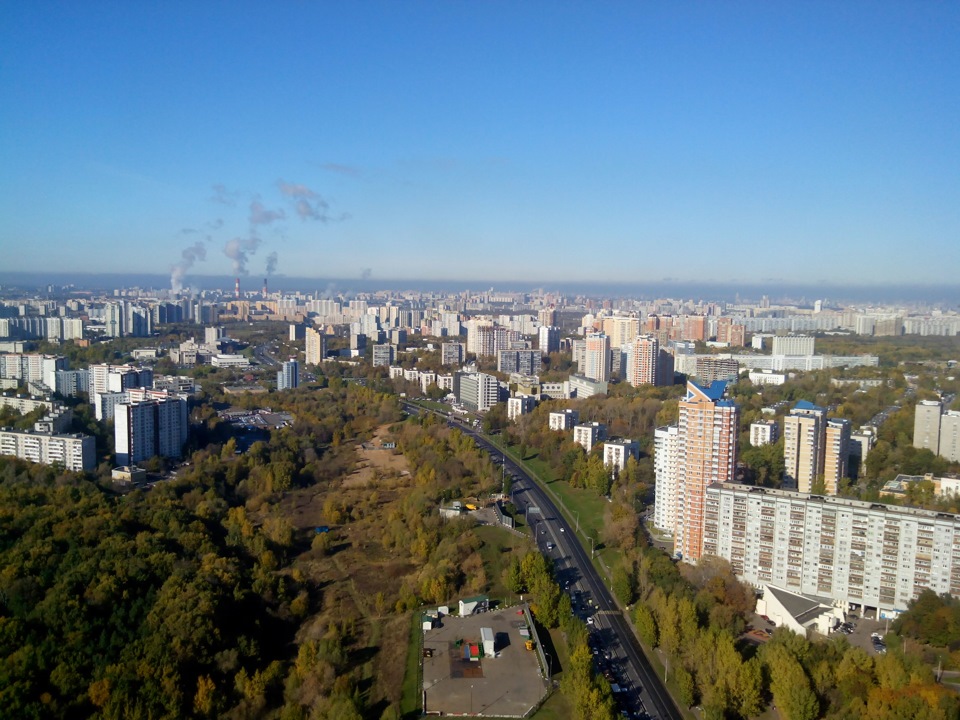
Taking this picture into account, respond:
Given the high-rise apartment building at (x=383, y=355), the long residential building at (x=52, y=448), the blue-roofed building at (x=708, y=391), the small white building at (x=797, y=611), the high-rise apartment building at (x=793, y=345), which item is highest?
the blue-roofed building at (x=708, y=391)

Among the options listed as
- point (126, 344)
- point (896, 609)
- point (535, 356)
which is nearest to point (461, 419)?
point (535, 356)

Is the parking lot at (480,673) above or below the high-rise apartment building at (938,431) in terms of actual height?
below

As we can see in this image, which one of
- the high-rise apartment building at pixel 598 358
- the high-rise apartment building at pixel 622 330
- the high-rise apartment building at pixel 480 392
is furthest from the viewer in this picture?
the high-rise apartment building at pixel 622 330

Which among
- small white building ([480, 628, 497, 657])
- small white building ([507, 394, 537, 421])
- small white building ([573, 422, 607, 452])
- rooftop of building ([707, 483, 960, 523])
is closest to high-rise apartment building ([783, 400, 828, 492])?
rooftop of building ([707, 483, 960, 523])

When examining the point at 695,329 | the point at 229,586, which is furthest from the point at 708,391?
the point at 695,329

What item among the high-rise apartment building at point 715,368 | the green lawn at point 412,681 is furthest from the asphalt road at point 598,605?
the high-rise apartment building at point 715,368

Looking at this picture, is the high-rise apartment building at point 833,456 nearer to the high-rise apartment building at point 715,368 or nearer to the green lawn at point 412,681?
the green lawn at point 412,681

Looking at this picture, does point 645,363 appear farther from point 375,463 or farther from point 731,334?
point 375,463

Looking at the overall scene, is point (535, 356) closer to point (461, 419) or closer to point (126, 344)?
point (461, 419)
